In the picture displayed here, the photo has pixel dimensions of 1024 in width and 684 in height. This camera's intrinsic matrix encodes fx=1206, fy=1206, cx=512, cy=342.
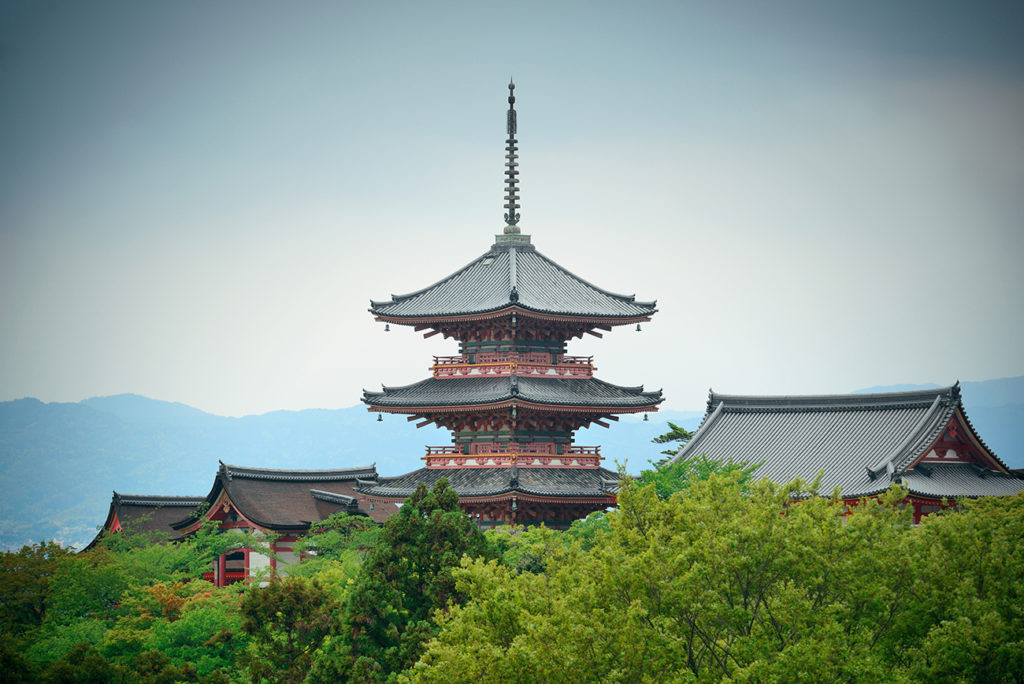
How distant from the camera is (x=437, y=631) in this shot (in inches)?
1066

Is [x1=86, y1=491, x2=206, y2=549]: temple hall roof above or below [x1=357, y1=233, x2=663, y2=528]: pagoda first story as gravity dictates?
below

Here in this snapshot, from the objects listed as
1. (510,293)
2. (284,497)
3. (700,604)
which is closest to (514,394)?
(510,293)

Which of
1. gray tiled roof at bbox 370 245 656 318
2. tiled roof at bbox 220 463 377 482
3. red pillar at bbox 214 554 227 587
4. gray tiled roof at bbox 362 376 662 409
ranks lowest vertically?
red pillar at bbox 214 554 227 587

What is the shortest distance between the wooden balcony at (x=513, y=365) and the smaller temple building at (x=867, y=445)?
222 inches

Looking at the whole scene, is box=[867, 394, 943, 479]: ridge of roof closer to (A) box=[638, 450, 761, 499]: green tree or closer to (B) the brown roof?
(A) box=[638, 450, 761, 499]: green tree

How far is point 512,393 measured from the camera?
4544 centimetres

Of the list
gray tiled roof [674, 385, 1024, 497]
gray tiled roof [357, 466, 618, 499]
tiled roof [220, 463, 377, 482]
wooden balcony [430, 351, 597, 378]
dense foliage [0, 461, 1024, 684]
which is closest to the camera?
dense foliage [0, 461, 1024, 684]

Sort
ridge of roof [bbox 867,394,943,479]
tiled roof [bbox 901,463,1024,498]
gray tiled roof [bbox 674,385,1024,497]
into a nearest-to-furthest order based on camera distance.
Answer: tiled roof [bbox 901,463,1024,498], ridge of roof [bbox 867,394,943,479], gray tiled roof [bbox 674,385,1024,497]

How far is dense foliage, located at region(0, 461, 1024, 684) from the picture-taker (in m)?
21.5

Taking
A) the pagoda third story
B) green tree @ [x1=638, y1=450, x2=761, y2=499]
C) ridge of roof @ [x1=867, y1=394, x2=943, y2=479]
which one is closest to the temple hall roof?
the pagoda third story

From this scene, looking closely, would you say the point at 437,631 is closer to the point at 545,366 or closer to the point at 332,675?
the point at 332,675

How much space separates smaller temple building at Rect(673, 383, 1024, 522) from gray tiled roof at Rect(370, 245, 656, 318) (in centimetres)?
645

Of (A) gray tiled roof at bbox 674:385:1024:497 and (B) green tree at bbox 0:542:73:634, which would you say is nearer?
(B) green tree at bbox 0:542:73:634

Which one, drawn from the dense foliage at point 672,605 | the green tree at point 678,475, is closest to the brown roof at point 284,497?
the green tree at point 678,475
